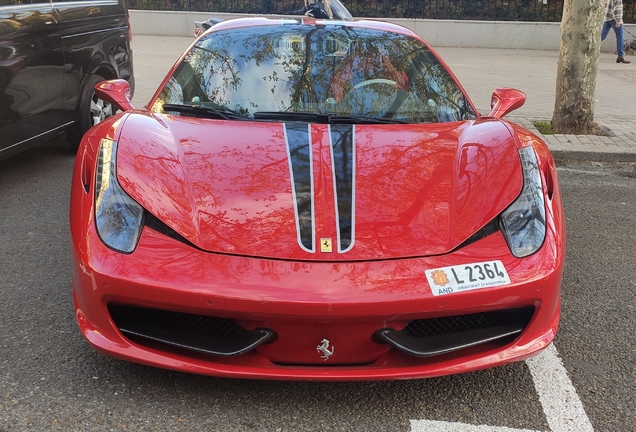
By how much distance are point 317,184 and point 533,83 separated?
346 inches

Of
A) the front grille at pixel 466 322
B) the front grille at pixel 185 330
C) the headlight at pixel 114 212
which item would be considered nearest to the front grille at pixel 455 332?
the front grille at pixel 466 322

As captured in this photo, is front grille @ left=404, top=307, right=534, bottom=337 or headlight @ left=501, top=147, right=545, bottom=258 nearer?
front grille @ left=404, top=307, right=534, bottom=337

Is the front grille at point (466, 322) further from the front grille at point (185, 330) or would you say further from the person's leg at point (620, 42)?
the person's leg at point (620, 42)

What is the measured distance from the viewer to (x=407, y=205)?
2.47 meters

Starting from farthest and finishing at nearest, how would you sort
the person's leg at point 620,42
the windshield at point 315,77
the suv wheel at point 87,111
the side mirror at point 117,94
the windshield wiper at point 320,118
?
the person's leg at point 620,42 → the suv wheel at point 87,111 → the side mirror at point 117,94 → the windshield at point 315,77 → the windshield wiper at point 320,118

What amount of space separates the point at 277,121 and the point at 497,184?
106 cm

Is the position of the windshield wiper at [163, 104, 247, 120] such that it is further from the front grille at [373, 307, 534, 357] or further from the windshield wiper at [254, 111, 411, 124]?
the front grille at [373, 307, 534, 357]

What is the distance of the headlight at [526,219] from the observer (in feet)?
7.80

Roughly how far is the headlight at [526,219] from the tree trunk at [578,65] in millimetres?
4566

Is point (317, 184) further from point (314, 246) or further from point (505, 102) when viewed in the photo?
point (505, 102)

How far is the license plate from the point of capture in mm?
2164

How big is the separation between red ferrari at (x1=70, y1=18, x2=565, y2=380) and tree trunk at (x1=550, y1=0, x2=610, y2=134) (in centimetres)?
427

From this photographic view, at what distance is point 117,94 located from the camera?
352 centimetres

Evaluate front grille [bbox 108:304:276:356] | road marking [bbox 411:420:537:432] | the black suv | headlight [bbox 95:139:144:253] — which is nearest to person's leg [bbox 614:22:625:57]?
the black suv
